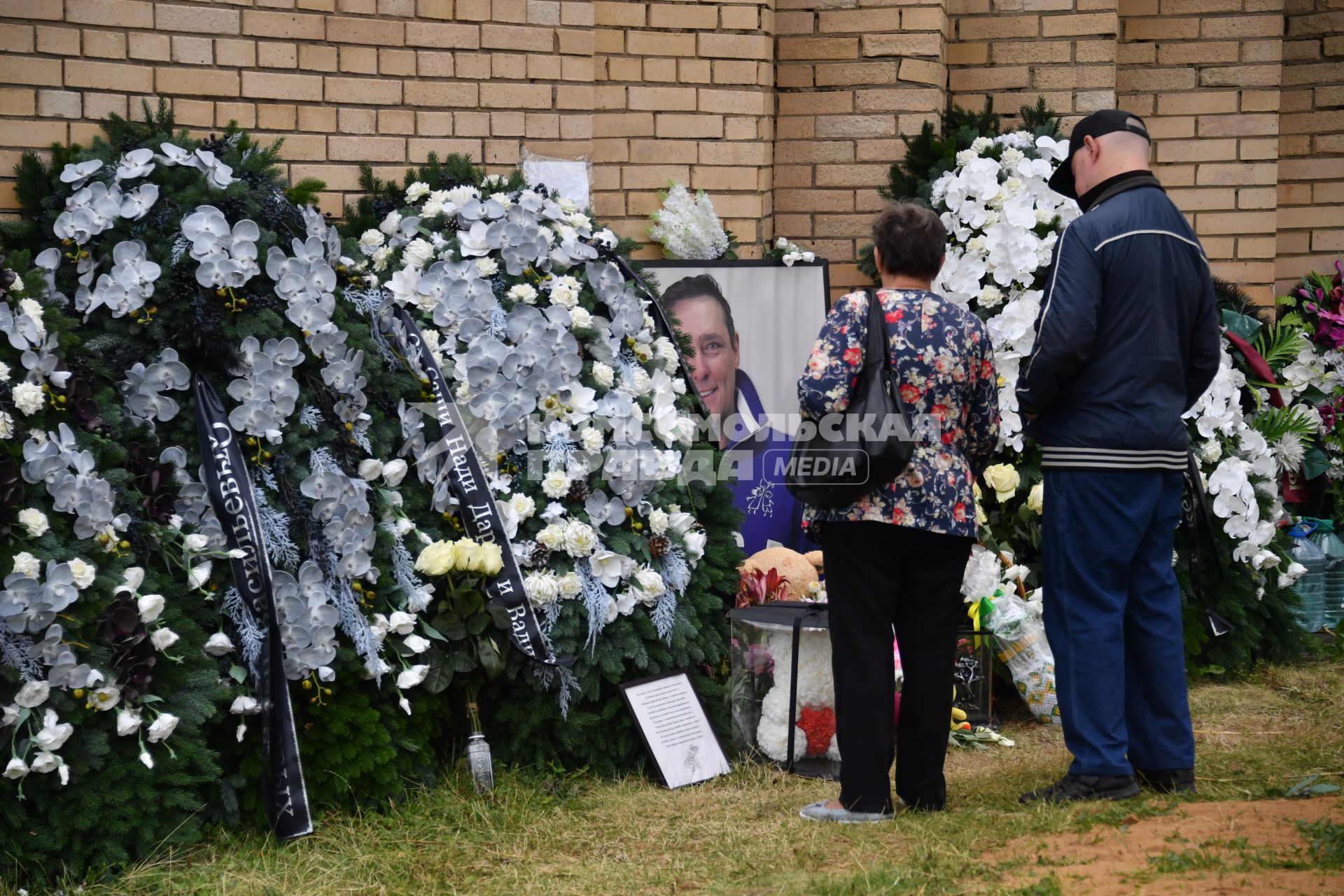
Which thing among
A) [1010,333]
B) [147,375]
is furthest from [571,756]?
[1010,333]

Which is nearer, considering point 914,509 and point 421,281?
point 914,509

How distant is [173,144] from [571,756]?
215cm

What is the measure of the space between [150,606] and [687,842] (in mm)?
1509

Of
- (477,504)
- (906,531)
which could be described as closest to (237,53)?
(477,504)

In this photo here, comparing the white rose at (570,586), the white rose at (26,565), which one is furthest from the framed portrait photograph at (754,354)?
the white rose at (26,565)

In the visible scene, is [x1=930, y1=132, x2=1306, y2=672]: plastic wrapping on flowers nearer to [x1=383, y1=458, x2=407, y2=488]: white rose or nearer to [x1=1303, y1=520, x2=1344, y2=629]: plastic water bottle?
[x1=1303, y1=520, x2=1344, y2=629]: plastic water bottle

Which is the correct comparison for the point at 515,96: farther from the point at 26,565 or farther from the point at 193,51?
the point at 26,565

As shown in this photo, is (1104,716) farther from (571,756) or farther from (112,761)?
(112,761)

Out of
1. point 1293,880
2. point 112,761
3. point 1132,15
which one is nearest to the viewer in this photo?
point 1293,880

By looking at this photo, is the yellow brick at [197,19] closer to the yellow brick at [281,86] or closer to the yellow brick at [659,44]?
the yellow brick at [281,86]

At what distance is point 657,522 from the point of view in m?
4.30

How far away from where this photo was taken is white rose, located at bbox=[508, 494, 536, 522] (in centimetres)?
415

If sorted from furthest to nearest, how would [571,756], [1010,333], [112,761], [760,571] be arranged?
[1010,333] < [760,571] < [571,756] < [112,761]

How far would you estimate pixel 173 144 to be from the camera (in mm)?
3898
